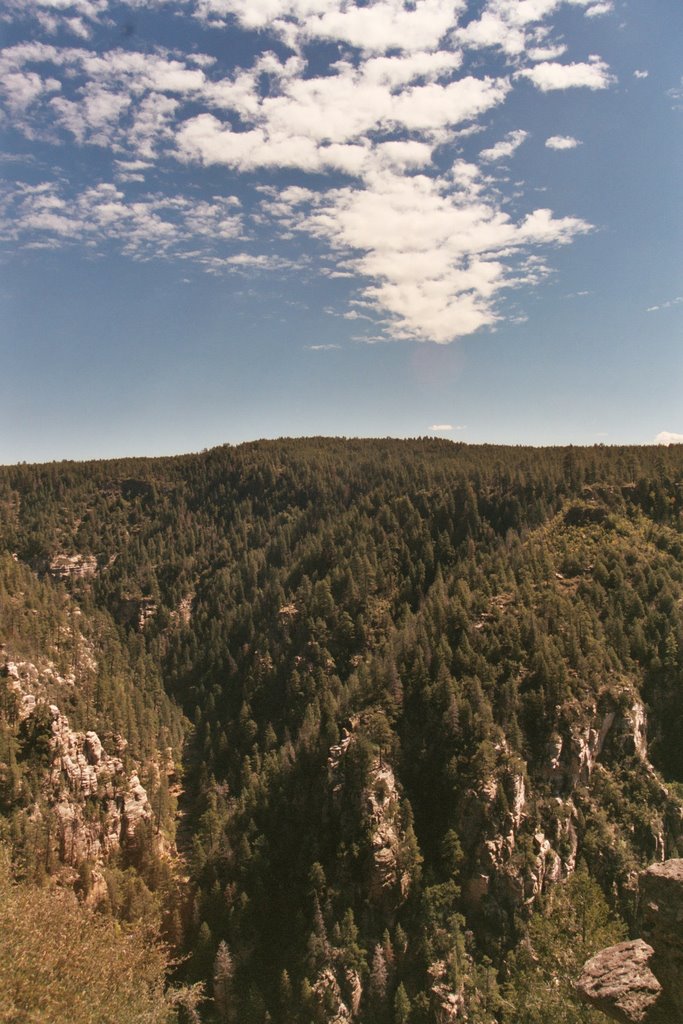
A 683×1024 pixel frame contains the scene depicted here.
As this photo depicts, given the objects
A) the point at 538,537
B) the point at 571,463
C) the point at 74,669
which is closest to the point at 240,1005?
the point at 74,669

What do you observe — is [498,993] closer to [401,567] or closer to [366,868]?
[366,868]

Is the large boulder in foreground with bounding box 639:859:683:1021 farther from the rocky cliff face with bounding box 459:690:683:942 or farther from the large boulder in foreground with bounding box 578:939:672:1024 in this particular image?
the rocky cliff face with bounding box 459:690:683:942

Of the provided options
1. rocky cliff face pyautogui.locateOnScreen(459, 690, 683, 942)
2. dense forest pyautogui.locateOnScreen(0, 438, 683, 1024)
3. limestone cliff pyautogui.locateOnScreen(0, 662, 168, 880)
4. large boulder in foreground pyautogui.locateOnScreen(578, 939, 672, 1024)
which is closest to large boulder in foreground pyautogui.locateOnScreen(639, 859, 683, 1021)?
large boulder in foreground pyautogui.locateOnScreen(578, 939, 672, 1024)

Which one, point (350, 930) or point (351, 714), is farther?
point (351, 714)

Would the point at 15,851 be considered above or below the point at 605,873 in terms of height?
above

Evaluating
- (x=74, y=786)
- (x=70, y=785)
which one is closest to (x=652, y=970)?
(x=70, y=785)

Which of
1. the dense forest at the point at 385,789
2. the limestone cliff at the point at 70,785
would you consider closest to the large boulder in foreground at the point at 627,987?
the dense forest at the point at 385,789
